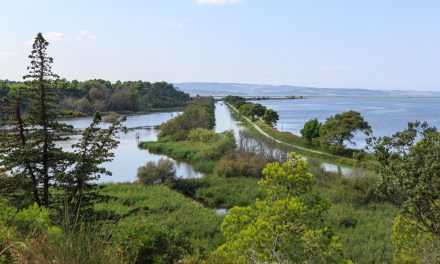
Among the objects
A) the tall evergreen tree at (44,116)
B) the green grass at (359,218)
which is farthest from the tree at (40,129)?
the green grass at (359,218)

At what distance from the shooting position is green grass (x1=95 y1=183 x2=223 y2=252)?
16609 millimetres

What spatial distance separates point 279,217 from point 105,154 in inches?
283

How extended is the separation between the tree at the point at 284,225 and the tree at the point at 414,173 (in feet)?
6.03

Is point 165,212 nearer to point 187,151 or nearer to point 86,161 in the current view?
point 86,161

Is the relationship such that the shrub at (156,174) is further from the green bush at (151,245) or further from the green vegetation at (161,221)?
the green bush at (151,245)

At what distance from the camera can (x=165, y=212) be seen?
67.1 ft

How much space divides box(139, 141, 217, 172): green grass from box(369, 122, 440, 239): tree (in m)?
24.5

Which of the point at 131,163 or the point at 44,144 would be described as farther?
the point at 131,163

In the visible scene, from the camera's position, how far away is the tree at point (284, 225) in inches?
277

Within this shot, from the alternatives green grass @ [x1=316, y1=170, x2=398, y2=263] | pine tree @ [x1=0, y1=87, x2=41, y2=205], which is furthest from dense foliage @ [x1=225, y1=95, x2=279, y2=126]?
pine tree @ [x1=0, y1=87, x2=41, y2=205]

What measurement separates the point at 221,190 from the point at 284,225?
18.9m

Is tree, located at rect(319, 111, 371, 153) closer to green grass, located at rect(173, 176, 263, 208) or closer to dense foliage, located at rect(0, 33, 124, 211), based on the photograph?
green grass, located at rect(173, 176, 263, 208)

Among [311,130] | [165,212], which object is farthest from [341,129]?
[165,212]

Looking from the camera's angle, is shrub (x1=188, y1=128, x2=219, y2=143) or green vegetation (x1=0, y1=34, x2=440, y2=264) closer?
green vegetation (x1=0, y1=34, x2=440, y2=264)
